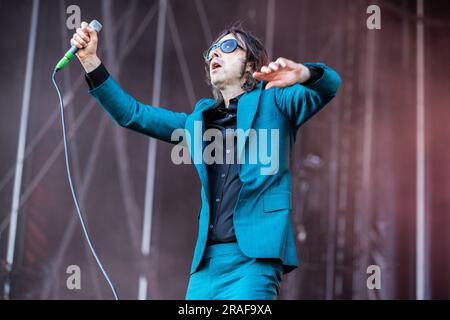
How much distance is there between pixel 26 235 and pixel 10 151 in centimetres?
50

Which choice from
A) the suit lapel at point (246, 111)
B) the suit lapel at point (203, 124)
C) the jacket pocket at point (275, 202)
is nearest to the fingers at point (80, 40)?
the suit lapel at point (203, 124)

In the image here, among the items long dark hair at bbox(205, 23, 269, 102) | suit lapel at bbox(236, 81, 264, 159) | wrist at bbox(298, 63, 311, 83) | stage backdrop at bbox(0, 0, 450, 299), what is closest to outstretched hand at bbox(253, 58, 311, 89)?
wrist at bbox(298, 63, 311, 83)

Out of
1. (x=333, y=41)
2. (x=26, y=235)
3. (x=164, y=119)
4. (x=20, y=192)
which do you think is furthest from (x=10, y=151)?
(x=333, y=41)

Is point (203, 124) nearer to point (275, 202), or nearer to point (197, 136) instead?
point (197, 136)

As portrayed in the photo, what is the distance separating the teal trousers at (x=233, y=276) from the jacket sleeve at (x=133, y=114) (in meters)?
0.50

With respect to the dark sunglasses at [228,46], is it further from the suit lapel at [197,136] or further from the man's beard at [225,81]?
the suit lapel at [197,136]

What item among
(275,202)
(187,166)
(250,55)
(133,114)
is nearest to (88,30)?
(133,114)

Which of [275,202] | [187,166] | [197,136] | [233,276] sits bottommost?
[233,276]

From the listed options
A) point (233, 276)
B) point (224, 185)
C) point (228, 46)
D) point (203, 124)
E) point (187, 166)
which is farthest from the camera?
point (187, 166)

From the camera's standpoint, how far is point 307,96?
2029 mm

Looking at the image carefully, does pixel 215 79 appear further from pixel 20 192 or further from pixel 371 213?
pixel 371 213

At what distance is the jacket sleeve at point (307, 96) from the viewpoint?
6.46 ft

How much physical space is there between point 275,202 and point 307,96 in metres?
0.34

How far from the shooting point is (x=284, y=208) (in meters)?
2.02
